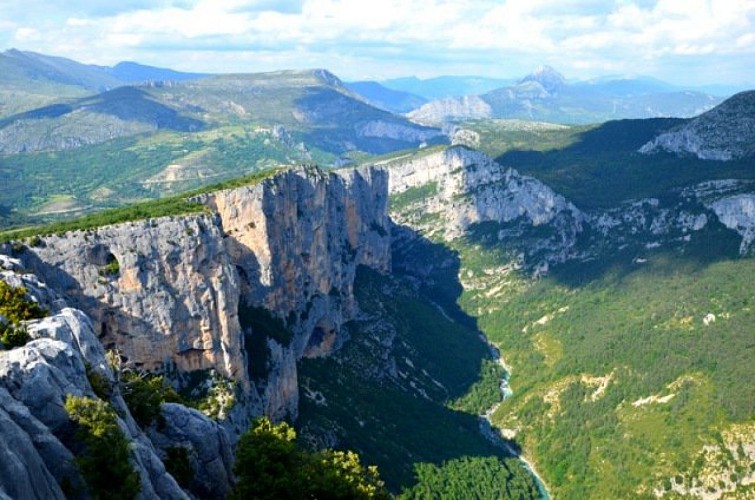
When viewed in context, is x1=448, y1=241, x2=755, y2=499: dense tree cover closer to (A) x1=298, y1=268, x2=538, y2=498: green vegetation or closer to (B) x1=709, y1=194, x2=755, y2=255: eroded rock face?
(B) x1=709, y1=194, x2=755, y2=255: eroded rock face

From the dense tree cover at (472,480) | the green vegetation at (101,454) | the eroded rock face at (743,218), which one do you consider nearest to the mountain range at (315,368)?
the green vegetation at (101,454)

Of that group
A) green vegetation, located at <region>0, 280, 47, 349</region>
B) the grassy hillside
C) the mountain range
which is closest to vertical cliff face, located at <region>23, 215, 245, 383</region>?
the mountain range

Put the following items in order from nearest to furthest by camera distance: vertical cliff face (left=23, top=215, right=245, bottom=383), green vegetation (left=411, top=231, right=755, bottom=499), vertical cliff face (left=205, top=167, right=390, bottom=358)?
1. vertical cliff face (left=23, top=215, right=245, bottom=383)
2. vertical cliff face (left=205, top=167, right=390, bottom=358)
3. green vegetation (left=411, top=231, right=755, bottom=499)

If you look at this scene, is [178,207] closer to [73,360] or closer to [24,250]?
[24,250]

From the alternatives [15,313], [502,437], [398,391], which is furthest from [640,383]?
[15,313]

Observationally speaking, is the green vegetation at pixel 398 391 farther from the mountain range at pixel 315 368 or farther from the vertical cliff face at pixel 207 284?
the vertical cliff face at pixel 207 284

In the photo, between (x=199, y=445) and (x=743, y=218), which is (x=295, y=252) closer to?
(x=199, y=445)
